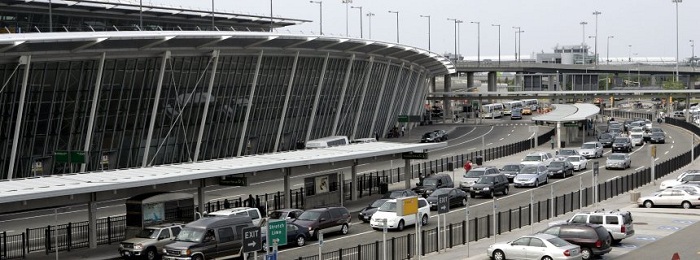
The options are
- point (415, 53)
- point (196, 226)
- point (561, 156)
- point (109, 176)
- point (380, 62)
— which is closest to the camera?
point (196, 226)

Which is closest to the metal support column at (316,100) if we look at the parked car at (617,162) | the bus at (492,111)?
the parked car at (617,162)

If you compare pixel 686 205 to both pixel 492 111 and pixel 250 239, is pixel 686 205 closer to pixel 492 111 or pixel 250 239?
pixel 250 239

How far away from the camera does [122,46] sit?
5175 cm

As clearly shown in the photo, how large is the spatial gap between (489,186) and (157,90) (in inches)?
752

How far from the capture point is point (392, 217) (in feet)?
123

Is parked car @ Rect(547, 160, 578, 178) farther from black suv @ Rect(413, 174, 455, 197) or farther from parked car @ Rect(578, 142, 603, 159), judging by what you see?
parked car @ Rect(578, 142, 603, 159)

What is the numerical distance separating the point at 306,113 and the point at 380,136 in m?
23.7

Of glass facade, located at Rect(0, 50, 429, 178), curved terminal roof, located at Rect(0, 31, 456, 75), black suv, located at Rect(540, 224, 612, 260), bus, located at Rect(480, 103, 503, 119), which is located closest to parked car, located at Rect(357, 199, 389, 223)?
black suv, located at Rect(540, 224, 612, 260)

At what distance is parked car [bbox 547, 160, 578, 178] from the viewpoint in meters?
58.7

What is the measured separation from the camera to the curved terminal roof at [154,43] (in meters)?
46.3

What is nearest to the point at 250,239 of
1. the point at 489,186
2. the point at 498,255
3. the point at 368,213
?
the point at 498,255

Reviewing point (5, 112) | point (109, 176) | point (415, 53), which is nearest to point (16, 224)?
point (109, 176)

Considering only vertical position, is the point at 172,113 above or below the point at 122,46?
below

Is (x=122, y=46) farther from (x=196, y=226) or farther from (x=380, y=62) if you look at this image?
(x=380, y=62)
